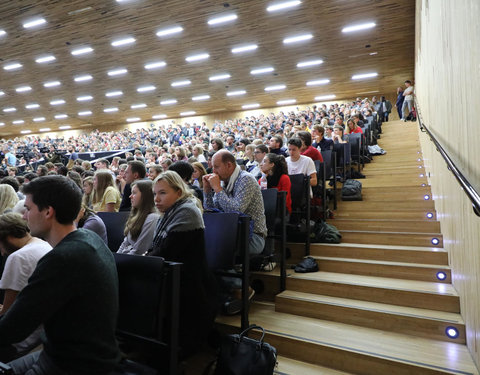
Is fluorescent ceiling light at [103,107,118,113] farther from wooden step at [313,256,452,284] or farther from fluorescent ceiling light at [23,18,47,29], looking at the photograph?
wooden step at [313,256,452,284]

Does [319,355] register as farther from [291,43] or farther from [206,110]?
[206,110]

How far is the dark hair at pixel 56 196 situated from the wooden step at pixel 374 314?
1.84 m

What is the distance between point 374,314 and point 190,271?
53.1 inches

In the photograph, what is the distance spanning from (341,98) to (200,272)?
1671 centimetres

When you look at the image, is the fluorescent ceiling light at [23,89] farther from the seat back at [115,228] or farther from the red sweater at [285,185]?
the red sweater at [285,185]

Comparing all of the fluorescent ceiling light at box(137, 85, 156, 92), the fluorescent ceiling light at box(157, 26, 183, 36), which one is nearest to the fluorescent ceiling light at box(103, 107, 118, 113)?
the fluorescent ceiling light at box(137, 85, 156, 92)

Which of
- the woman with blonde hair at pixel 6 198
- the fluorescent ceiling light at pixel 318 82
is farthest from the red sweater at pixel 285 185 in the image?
the fluorescent ceiling light at pixel 318 82

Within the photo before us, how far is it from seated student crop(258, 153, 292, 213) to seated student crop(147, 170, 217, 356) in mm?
1564

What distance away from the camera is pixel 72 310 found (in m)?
1.22

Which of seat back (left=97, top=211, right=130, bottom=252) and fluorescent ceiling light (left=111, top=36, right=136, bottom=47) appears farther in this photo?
fluorescent ceiling light (left=111, top=36, right=136, bottom=47)

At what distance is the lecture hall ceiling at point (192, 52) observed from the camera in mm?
8828

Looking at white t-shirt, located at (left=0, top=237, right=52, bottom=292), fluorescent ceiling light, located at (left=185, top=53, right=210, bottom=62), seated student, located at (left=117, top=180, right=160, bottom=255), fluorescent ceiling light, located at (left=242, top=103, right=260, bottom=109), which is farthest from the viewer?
fluorescent ceiling light, located at (left=242, top=103, right=260, bottom=109)

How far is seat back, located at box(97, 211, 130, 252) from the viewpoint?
267 centimetres

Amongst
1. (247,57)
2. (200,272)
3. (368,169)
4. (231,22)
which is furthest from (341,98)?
(200,272)
